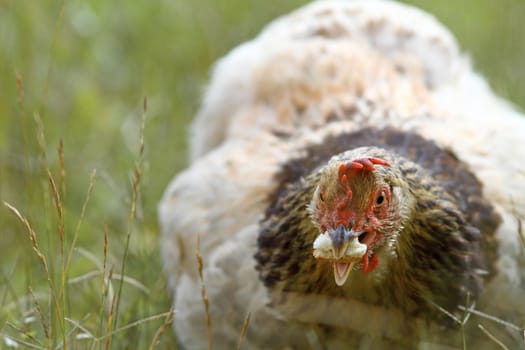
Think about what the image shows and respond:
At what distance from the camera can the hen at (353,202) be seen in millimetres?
3002

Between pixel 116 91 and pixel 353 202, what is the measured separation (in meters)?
3.62

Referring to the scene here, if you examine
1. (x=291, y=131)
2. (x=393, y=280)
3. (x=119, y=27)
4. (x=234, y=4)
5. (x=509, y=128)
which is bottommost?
(x=393, y=280)

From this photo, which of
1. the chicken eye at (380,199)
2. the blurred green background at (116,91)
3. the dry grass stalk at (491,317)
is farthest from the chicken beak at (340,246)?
the blurred green background at (116,91)

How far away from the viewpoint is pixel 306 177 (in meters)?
3.26

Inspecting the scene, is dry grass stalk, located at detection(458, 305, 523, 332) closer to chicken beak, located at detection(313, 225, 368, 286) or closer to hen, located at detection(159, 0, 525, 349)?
hen, located at detection(159, 0, 525, 349)

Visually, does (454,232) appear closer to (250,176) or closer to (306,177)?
(306,177)

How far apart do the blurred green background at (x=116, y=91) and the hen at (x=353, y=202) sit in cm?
44

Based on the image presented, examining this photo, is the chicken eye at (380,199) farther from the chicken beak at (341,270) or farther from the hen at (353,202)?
the chicken beak at (341,270)

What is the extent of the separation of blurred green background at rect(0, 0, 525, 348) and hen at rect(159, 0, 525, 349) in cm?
44

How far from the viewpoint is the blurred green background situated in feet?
15.3

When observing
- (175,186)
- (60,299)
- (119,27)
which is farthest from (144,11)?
(60,299)

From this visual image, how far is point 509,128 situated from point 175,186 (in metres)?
1.38

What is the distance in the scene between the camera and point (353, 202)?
2.75 meters

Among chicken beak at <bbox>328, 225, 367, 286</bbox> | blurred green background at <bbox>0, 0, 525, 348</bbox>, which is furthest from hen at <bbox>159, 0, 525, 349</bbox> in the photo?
blurred green background at <bbox>0, 0, 525, 348</bbox>
